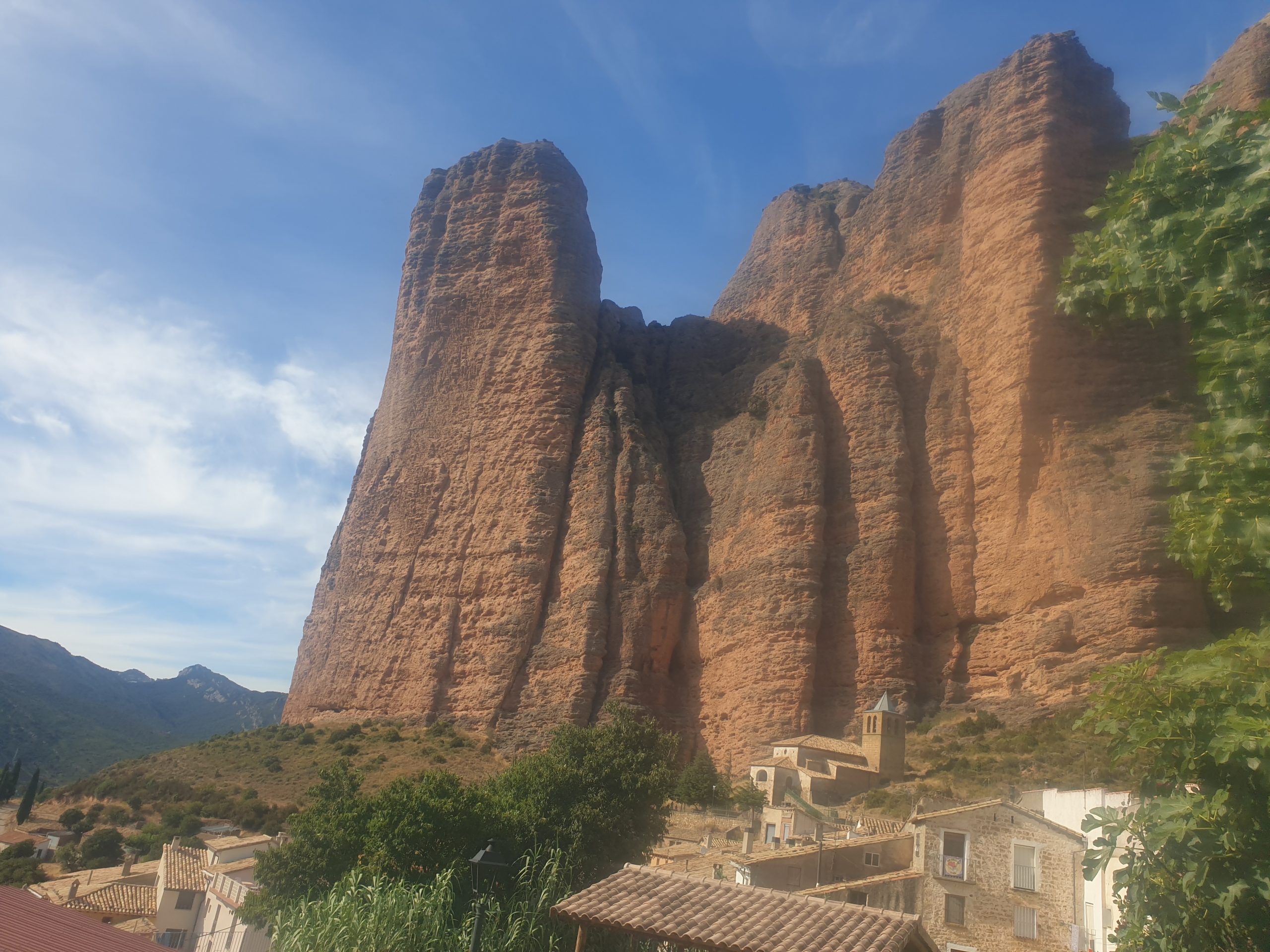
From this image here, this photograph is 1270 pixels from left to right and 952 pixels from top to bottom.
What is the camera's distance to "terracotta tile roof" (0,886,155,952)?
8.57 metres

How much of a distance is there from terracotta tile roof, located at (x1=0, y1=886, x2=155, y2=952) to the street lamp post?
11.9 ft

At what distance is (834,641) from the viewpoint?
39.2 m

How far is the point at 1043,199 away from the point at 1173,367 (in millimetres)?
8992

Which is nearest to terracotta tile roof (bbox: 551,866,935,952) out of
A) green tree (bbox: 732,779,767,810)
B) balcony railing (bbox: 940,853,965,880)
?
balcony railing (bbox: 940,853,965,880)

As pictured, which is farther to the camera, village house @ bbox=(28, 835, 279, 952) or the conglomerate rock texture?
the conglomerate rock texture

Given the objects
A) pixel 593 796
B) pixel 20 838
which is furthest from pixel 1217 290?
pixel 20 838

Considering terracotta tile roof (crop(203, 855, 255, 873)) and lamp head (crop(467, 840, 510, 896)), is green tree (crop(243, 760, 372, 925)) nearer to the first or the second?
lamp head (crop(467, 840, 510, 896))

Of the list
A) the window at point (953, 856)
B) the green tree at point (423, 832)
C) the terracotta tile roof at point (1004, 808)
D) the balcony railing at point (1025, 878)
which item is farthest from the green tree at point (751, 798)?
the green tree at point (423, 832)

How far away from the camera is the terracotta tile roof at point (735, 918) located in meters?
10.3

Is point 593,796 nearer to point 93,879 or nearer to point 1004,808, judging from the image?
point 1004,808

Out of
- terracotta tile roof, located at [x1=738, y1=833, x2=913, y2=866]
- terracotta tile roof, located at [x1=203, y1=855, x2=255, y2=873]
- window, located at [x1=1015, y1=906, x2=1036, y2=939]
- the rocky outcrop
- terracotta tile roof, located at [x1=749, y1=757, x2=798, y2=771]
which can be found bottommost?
terracotta tile roof, located at [x1=203, y1=855, x2=255, y2=873]

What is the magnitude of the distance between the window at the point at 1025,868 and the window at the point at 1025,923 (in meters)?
0.37

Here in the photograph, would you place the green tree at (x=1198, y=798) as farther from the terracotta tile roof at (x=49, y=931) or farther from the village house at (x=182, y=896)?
the village house at (x=182, y=896)

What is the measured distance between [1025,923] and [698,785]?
656 inches
